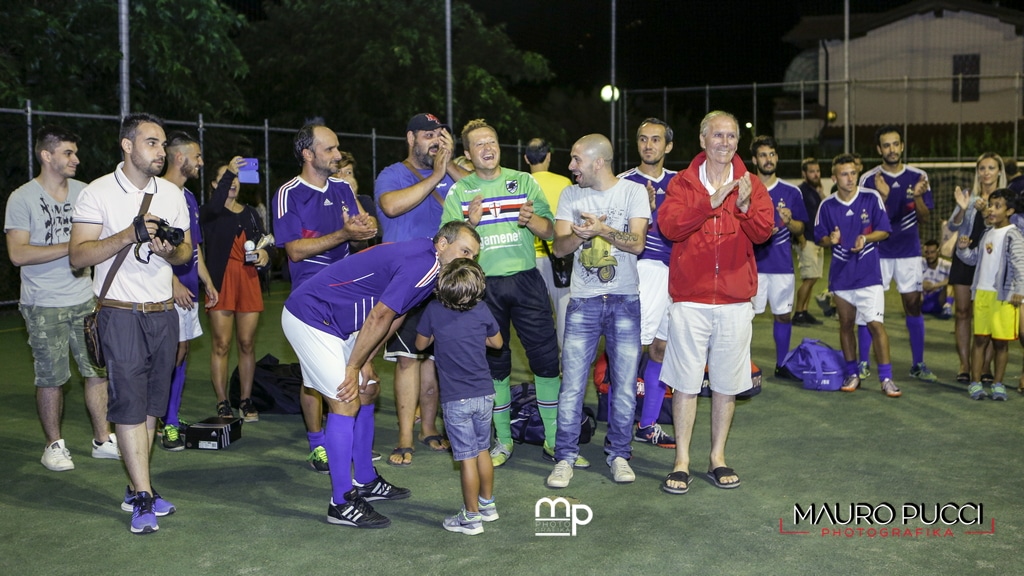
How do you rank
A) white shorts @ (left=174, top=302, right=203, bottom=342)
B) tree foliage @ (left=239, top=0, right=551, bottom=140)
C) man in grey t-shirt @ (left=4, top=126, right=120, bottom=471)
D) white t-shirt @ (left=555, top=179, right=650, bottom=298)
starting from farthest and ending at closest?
tree foliage @ (left=239, top=0, right=551, bottom=140) → white shorts @ (left=174, top=302, right=203, bottom=342) → man in grey t-shirt @ (left=4, top=126, right=120, bottom=471) → white t-shirt @ (left=555, top=179, right=650, bottom=298)

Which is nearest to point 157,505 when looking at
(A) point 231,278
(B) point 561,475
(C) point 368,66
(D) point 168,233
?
(D) point 168,233

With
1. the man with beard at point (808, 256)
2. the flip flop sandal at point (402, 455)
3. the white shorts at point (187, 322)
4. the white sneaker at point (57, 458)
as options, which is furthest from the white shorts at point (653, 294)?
the man with beard at point (808, 256)

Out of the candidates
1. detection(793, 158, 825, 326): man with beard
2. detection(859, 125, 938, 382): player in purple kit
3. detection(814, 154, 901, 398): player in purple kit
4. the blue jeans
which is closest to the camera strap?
the blue jeans

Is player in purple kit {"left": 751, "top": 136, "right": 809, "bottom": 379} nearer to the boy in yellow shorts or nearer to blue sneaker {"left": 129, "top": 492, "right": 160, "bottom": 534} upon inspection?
the boy in yellow shorts

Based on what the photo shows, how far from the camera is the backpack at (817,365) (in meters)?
8.58

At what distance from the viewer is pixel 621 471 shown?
593cm

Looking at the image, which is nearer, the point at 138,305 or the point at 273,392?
the point at 138,305

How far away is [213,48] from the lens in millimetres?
16516

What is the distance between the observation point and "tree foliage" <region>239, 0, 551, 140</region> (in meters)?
26.9

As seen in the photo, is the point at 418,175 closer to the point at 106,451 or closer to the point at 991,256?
the point at 106,451

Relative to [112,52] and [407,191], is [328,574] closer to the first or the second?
[407,191]

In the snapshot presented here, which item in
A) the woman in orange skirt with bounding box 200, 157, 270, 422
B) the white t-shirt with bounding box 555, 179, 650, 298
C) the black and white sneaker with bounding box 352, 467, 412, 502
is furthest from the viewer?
the woman in orange skirt with bounding box 200, 157, 270, 422

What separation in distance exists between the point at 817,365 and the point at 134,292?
594cm

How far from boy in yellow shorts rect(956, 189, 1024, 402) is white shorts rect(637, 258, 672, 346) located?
2.96 m
